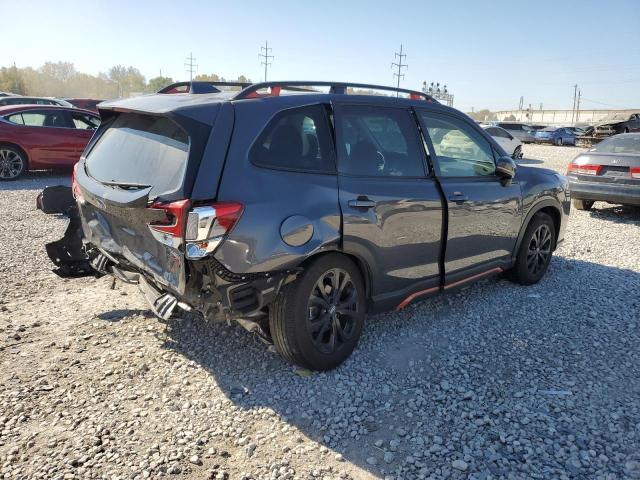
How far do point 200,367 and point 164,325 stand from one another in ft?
2.51

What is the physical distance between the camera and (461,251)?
4359 mm

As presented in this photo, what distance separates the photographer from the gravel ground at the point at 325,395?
8.77 feet

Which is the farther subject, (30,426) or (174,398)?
(174,398)

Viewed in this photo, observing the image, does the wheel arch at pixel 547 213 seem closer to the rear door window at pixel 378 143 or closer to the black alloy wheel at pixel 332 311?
the rear door window at pixel 378 143

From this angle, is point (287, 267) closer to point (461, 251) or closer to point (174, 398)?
point (174, 398)

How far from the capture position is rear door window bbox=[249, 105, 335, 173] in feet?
10.3

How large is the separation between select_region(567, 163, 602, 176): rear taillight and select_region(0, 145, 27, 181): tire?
1168 cm

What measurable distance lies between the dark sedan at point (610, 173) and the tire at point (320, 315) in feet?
23.8

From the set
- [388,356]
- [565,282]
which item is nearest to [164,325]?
[388,356]

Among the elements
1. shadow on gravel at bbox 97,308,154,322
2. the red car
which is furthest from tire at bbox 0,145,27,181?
shadow on gravel at bbox 97,308,154,322

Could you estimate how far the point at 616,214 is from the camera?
9953 mm

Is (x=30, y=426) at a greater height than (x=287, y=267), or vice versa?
(x=287, y=267)

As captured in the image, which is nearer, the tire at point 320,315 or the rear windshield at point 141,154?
the rear windshield at point 141,154

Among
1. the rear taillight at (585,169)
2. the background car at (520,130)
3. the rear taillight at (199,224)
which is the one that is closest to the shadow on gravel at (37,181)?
the rear taillight at (199,224)
